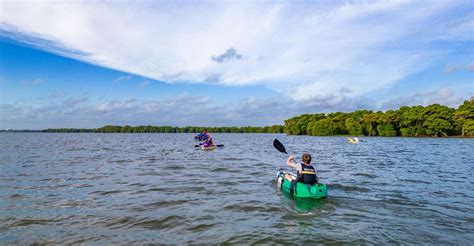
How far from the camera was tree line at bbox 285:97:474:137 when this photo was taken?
8762cm

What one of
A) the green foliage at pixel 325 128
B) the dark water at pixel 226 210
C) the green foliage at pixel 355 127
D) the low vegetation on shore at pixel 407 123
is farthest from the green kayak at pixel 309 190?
the green foliage at pixel 325 128

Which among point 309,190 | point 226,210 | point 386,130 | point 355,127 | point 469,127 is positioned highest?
point 355,127

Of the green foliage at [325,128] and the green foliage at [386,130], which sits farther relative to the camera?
the green foliage at [325,128]

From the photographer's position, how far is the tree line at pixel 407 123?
8762 centimetres

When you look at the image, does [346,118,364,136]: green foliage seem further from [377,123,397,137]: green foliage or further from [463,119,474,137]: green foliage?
[463,119,474,137]: green foliage

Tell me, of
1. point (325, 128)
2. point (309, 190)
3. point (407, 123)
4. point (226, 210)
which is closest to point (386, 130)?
point (407, 123)

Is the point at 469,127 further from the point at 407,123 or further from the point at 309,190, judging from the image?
the point at 309,190

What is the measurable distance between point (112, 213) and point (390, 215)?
9.36m

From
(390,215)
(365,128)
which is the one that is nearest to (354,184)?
(390,215)

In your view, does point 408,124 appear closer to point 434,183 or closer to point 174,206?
point 434,183

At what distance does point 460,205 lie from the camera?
40.4 feet

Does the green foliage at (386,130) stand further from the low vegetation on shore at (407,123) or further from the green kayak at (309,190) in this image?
the green kayak at (309,190)

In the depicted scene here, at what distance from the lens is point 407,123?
97.4 meters

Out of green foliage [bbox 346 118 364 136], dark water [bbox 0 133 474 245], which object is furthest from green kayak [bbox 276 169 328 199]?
green foliage [bbox 346 118 364 136]
